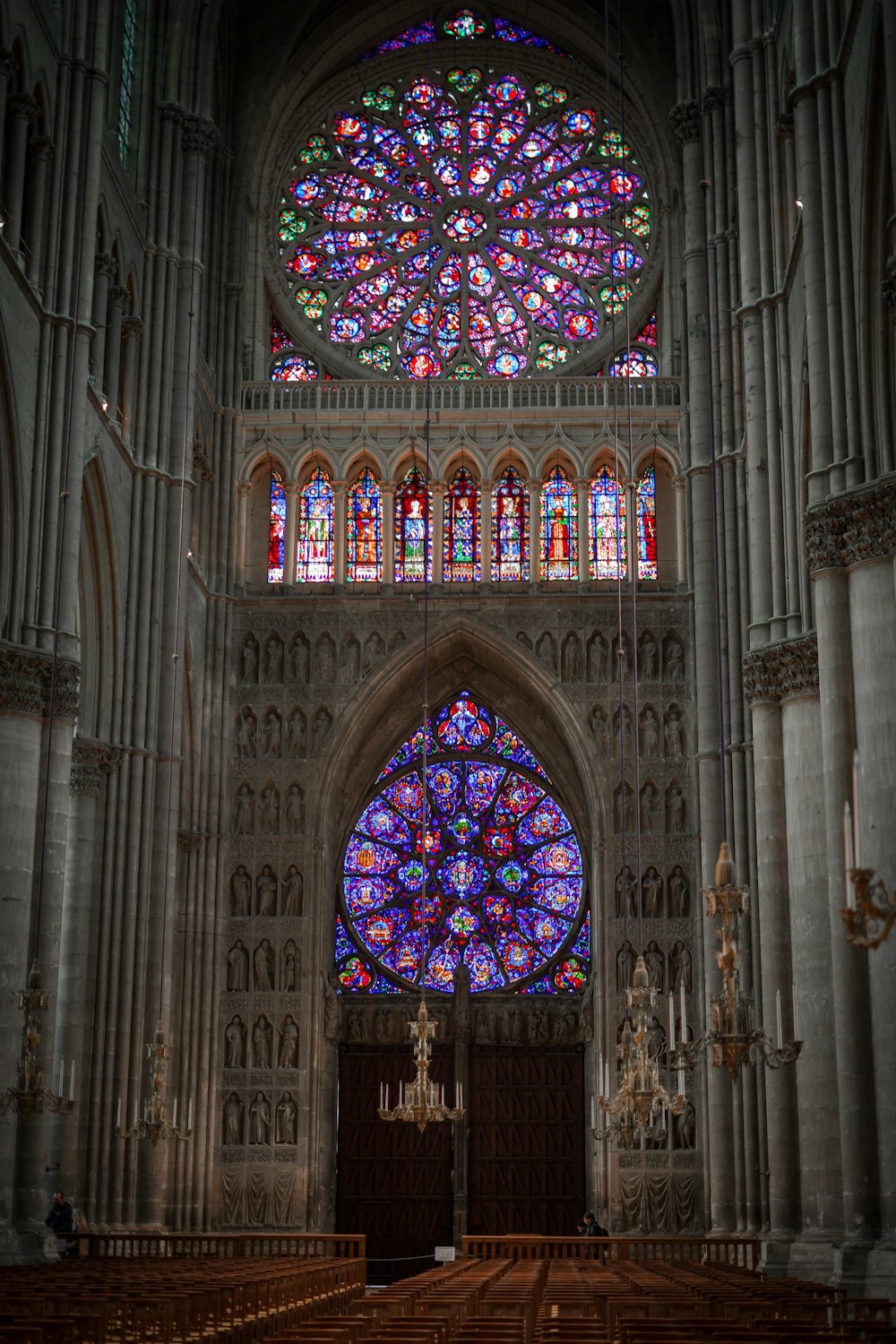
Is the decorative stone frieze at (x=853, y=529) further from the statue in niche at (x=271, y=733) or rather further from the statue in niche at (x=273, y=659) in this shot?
the statue in niche at (x=273, y=659)

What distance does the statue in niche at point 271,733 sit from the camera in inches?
1302

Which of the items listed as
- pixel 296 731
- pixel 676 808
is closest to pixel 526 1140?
pixel 676 808

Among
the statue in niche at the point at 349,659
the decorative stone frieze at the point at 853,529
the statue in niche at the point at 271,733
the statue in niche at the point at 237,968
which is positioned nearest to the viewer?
the decorative stone frieze at the point at 853,529

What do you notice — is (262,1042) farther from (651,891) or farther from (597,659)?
(597,659)

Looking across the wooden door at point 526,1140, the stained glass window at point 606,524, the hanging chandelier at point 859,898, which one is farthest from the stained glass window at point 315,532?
the hanging chandelier at point 859,898

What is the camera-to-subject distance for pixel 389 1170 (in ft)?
108

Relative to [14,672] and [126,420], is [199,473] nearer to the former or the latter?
A: [126,420]

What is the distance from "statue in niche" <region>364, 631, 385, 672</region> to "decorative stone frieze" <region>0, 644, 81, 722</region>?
36.5ft

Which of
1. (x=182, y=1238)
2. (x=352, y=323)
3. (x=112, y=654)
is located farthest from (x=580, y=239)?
(x=182, y=1238)

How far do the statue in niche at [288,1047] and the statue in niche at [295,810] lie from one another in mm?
3565

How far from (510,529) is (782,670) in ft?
39.1

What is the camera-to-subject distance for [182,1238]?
930 inches

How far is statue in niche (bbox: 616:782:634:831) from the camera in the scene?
32.0 metres

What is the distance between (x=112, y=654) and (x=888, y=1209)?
15693 mm
